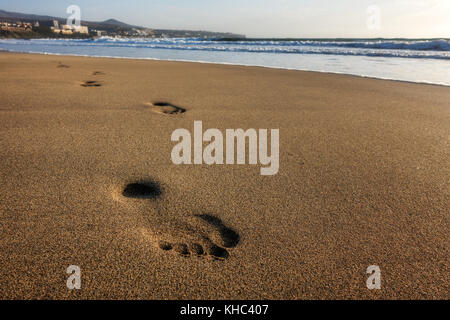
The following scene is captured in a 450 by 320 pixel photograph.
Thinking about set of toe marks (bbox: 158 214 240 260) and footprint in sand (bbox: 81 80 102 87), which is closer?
set of toe marks (bbox: 158 214 240 260)

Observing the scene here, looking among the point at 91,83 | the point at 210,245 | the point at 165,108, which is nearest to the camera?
the point at 210,245

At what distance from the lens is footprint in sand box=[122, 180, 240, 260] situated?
3.63ft

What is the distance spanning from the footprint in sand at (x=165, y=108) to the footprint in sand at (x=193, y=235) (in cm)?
171

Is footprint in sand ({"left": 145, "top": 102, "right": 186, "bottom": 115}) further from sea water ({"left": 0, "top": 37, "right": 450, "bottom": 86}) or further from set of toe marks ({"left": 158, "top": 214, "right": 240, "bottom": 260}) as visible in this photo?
sea water ({"left": 0, "top": 37, "right": 450, "bottom": 86})

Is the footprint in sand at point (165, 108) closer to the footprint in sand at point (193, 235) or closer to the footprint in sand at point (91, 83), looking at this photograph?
the footprint in sand at point (91, 83)

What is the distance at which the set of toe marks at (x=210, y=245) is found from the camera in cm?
109

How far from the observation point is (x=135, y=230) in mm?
1170

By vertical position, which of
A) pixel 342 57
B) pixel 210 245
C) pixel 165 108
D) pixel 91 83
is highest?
pixel 342 57

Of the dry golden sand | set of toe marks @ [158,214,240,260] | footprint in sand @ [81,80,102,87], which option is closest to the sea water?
the dry golden sand

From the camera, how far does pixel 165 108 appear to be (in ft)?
9.64

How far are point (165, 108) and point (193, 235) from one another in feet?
6.64

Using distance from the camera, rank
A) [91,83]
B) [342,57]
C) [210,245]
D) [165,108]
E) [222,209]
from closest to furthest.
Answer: [210,245] → [222,209] → [165,108] → [91,83] → [342,57]

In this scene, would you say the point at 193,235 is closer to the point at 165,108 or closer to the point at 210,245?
the point at 210,245

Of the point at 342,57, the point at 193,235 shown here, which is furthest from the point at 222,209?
the point at 342,57
